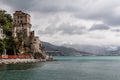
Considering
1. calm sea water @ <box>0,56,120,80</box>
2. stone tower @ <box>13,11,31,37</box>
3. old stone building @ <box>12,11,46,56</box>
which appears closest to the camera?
calm sea water @ <box>0,56,120,80</box>

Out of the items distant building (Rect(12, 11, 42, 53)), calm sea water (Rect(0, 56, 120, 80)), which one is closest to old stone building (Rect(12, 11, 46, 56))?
distant building (Rect(12, 11, 42, 53))

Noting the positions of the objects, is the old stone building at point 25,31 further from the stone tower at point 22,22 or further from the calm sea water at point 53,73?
the calm sea water at point 53,73

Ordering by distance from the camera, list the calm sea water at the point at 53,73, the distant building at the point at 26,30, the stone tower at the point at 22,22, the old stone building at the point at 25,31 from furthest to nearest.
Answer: the stone tower at the point at 22,22 → the distant building at the point at 26,30 → the old stone building at the point at 25,31 → the calm sea water at the point at 53,73

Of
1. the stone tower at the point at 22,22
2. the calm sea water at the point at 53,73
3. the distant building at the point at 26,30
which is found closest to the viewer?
the calm sea water at the point at 53,73

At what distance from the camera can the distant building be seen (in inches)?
6181

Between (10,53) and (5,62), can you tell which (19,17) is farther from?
(5,62)

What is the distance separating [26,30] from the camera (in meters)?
158

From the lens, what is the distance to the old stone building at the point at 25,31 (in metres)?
157

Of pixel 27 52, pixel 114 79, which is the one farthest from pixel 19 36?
pixel 114 79

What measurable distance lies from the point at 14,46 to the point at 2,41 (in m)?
11.9

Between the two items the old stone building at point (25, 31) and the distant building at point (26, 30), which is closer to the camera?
the old stone building at point (25, 31)

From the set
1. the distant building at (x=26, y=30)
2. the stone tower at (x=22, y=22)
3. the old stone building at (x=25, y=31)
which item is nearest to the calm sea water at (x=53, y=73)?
the old stone building at (x=25, y=31)

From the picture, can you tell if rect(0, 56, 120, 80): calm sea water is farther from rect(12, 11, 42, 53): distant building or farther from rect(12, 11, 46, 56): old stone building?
rect(12, 11, 42, 53): distant building

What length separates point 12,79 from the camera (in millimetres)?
58406
